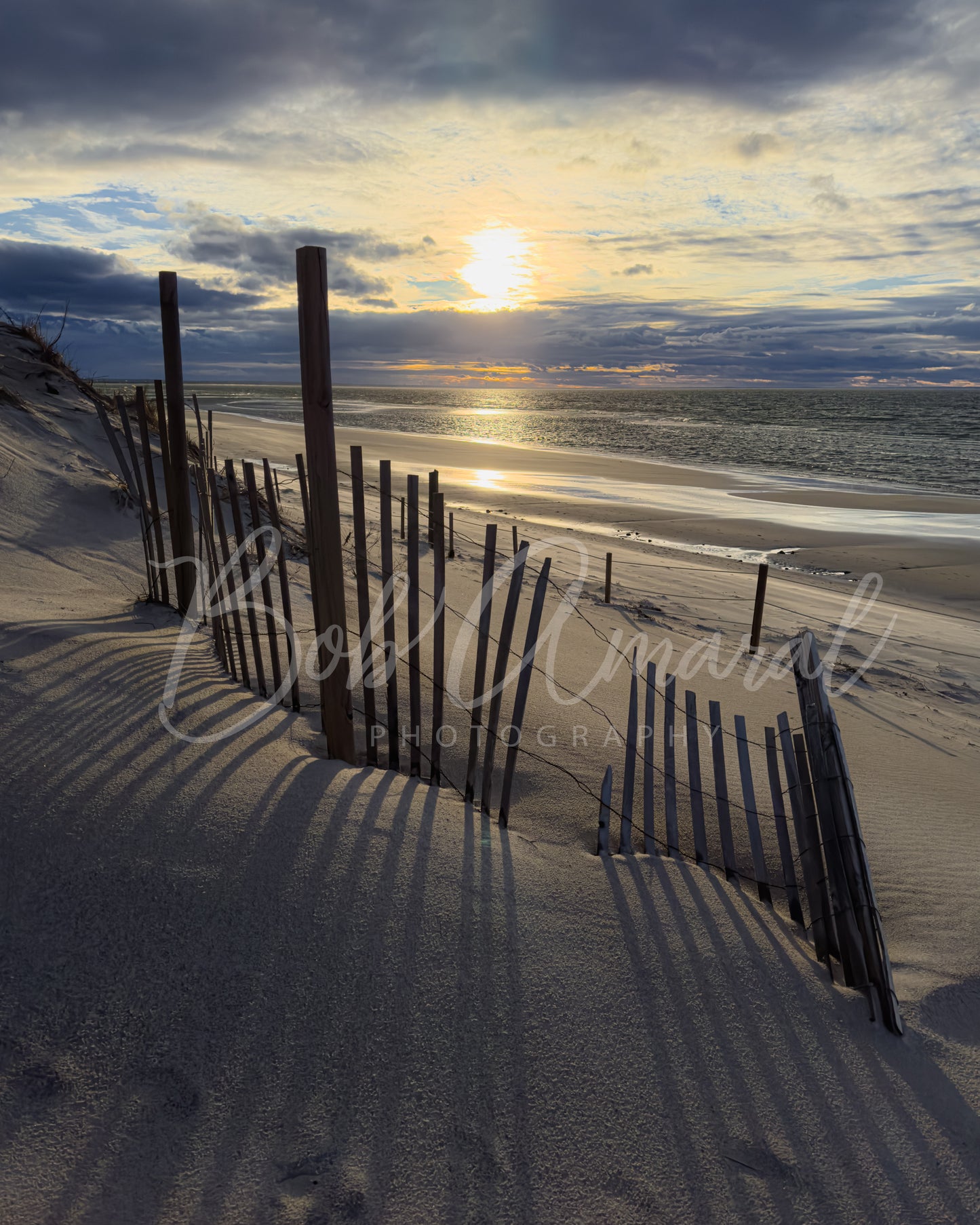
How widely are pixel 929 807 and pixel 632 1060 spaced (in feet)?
10.5

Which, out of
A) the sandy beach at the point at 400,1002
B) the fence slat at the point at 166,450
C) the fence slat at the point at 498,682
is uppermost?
the fence slat at the point at 166,450

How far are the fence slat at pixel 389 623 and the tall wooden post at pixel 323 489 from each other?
7.6 inches

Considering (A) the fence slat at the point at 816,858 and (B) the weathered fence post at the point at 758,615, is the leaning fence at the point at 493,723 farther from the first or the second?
(B) the weathered fence post at the point at 758,615

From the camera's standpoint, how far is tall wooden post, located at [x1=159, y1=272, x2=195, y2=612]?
4.77 meters

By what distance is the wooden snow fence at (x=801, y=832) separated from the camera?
2598 mm

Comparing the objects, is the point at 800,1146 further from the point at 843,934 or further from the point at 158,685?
the point at 158,685

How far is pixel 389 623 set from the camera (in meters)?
3.54

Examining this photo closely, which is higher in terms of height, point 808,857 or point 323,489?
point 323,489

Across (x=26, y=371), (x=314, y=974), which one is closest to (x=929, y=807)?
(x=314, y=974)

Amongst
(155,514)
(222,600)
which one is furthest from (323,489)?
(155,514)

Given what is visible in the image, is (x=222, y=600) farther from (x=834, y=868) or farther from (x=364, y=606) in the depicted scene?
(x=834, y=868)

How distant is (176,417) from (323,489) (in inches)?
93.1

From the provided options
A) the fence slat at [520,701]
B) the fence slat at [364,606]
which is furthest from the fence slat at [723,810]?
the fence slat at [364,606]

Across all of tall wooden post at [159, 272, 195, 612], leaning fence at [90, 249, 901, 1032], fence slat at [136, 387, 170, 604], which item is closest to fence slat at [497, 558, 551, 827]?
leaning fence at [90, 249, 901, 1032]
